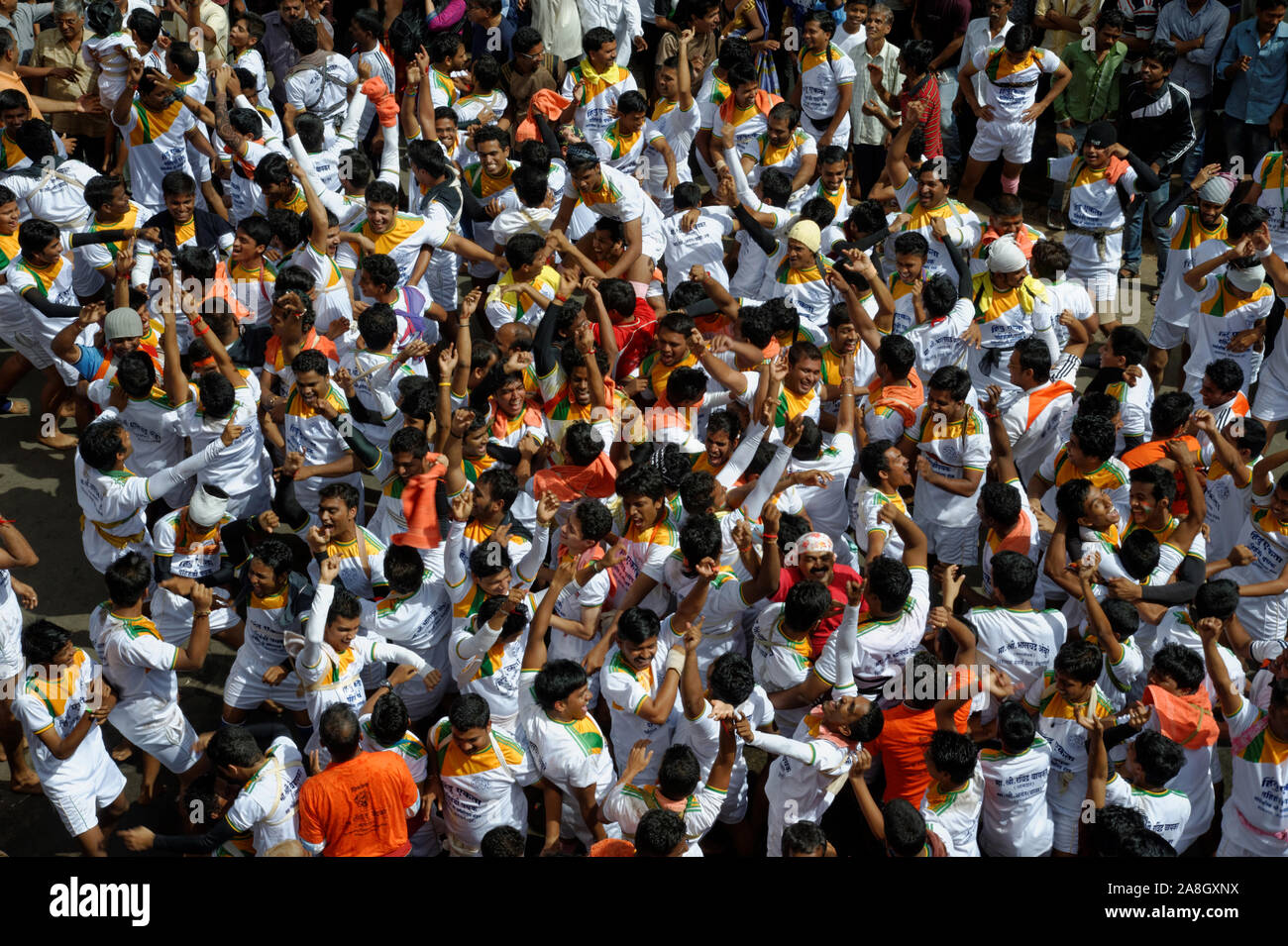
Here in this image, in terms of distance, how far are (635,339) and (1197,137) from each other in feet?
18.5

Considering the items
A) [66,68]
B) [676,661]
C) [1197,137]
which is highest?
[66,68]

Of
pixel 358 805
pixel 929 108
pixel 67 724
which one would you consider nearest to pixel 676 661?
pixel 358 805

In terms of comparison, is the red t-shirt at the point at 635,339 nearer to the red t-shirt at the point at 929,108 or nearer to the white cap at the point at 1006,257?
the white cap at the point at 1006,257

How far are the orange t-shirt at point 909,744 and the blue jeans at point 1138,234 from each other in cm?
563

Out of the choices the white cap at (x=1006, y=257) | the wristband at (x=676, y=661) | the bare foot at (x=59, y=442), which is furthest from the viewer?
the bare foot at (x=59, y=442)

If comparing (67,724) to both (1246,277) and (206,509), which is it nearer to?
(206,509)

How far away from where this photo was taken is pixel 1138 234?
10.2 meters

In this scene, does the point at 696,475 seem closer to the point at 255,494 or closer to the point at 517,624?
the point at 517,624

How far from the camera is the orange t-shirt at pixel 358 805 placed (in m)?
5.32

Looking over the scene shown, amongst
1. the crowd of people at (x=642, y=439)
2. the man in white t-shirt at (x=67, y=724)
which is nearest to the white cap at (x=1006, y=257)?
the crowd of people at (x=642, y=439)

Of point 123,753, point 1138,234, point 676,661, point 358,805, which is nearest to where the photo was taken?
point 358,805

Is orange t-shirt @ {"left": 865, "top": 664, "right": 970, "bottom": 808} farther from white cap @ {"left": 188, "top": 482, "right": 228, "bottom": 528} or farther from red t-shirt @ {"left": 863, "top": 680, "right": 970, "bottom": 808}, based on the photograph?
white cap @ {"left": 188, "top": 482, "right": 228, "bottom": 528}

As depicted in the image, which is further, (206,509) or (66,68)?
(66,68)
